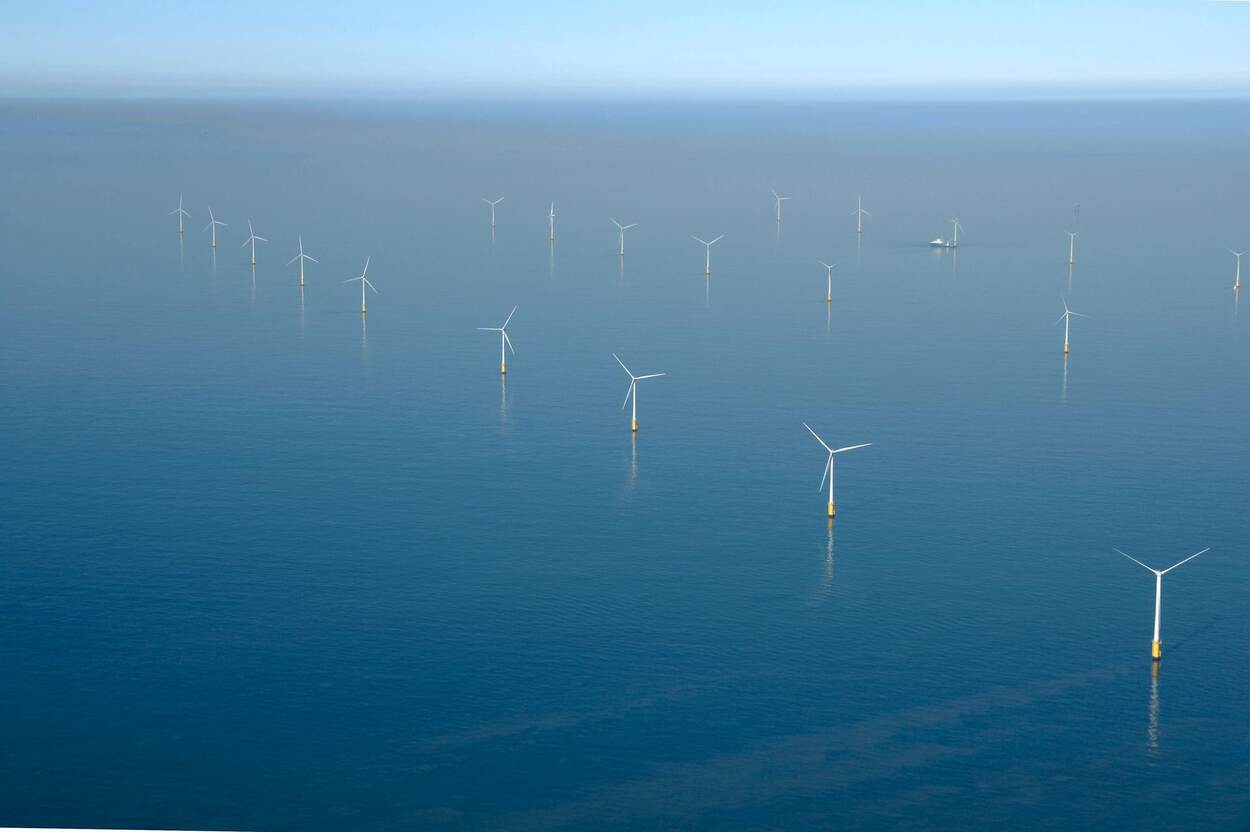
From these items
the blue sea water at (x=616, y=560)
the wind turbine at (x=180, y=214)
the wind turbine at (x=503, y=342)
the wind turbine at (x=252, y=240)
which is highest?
the wind turbine at (x=180, y=214)

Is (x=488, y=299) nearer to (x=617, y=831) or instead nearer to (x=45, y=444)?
(x=45, y=444)

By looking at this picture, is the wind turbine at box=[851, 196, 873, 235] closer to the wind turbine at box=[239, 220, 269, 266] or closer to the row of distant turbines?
the row of distant turbines

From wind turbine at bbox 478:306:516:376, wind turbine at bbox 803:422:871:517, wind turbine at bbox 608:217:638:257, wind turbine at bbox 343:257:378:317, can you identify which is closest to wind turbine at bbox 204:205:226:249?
wind turbine at bbox 343:257:378:317

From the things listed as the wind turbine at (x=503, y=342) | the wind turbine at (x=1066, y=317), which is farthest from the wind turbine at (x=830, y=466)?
the wind turbine at (x=1066, y=317)

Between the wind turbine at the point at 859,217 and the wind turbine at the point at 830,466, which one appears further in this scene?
the wind turbine at the point at 859,217

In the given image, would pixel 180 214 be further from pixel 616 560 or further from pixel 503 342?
pixel 616 560

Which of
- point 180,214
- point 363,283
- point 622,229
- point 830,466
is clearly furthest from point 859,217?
point 830,466

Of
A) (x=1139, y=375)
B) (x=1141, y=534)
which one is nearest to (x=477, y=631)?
(x=1141, y=534)

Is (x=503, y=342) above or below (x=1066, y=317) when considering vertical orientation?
below

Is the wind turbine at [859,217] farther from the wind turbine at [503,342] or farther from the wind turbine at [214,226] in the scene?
the wind turbine at [214,226]
